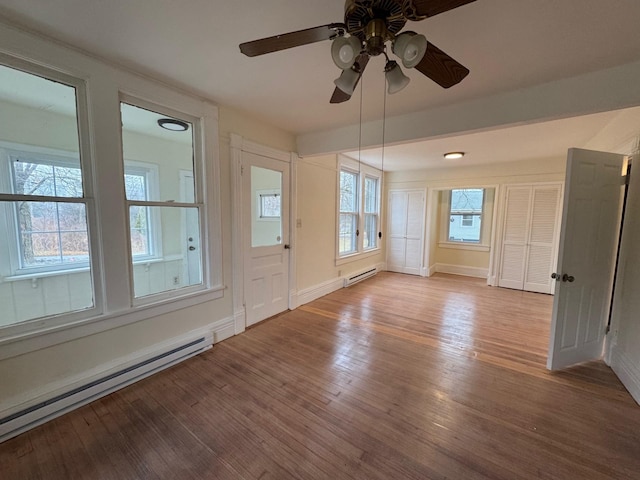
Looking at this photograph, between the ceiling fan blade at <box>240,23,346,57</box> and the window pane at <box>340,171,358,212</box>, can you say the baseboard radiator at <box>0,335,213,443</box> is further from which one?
the window pane at <box>340,171,358,212</box>

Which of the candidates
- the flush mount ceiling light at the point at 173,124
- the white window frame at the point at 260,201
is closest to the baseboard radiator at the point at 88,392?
the white window frame at the point at 260,201

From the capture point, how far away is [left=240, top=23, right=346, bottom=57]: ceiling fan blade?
112cm

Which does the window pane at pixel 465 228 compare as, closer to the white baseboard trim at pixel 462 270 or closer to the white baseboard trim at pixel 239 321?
the white baseboard trim at pixel 462 270

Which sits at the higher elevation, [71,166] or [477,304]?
[71,166]

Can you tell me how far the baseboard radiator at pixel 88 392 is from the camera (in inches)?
63.9

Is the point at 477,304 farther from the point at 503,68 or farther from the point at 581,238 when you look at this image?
the point at 503,68

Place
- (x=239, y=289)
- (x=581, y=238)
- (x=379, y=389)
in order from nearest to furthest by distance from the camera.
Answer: (x=379, y=389) < (x=581, y=238) < (x=239, y=289)

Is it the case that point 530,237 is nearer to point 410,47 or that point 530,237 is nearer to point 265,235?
point 265,235

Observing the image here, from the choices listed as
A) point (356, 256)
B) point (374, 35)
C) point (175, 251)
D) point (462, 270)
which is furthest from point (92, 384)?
point (462, 270)

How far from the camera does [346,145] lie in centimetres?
320

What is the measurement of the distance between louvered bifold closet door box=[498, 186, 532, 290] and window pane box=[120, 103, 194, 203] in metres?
5.38

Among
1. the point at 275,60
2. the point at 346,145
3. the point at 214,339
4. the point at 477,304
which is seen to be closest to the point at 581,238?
the point at 477,304

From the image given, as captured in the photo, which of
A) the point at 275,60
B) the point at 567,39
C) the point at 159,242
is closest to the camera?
the point at 567,39

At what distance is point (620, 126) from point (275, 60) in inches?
131
